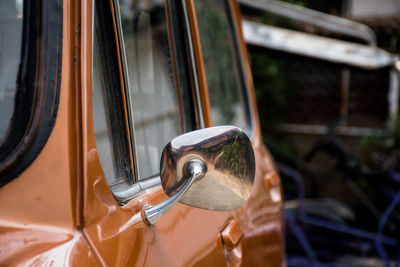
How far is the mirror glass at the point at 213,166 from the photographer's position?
0.78 meters

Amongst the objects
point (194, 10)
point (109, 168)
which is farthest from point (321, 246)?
point (109, 168)

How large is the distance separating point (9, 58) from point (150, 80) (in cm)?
48

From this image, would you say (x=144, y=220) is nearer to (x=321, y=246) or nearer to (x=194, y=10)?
(x=194, y=10)

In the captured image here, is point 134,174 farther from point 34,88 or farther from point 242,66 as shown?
point 242,66

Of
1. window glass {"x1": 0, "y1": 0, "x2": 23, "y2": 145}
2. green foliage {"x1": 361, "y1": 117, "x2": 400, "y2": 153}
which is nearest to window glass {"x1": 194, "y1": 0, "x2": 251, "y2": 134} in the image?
window glass {"x1": 0, "y1": 0, "x2": 23, "y2": 145}

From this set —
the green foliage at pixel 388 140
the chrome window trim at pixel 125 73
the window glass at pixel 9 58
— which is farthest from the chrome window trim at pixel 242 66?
the green foliage at pixel 388 140

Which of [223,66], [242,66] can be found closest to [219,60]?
[223,66]

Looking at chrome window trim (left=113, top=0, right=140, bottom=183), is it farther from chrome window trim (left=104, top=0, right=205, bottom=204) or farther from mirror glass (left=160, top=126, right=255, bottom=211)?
mirror glass (left=160, top=126, right=255, bottom=211)

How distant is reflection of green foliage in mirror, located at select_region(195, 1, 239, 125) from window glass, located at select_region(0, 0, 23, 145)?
2.62 feet

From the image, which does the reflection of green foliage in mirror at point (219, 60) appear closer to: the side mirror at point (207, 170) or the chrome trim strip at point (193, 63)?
the chrome trim strip at point (193, 63)

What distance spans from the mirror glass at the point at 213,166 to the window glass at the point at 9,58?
310 millimetres

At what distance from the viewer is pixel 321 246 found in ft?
12.5

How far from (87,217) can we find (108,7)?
1.46ft

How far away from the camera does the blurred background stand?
3.58 meters
